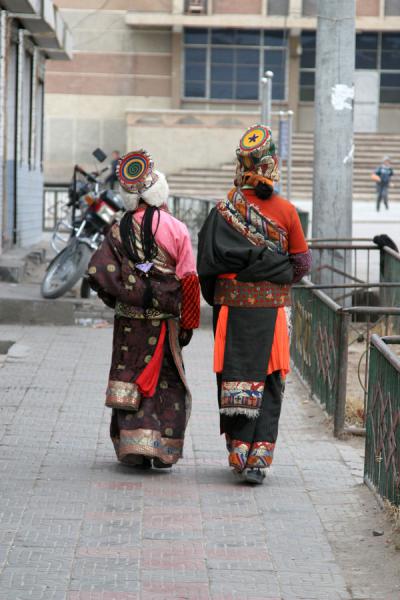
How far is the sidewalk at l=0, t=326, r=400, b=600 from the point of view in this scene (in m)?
4.74

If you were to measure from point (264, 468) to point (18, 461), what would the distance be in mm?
1382

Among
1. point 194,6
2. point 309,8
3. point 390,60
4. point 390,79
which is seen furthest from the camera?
point 390,79

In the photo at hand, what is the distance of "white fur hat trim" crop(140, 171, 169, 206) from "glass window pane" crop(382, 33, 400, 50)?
136 ft

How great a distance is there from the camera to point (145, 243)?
21.2ft

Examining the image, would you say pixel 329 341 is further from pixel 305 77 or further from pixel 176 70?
pixel 305 77

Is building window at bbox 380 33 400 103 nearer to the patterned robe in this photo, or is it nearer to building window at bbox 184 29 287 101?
building window at bbox 184 29 287 101

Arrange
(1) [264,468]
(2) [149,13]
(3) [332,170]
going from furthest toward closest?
(2) [149,13] → (3) [332,170] → (1) [264,468]

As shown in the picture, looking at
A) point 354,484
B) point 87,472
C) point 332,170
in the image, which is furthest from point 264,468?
point 332,170

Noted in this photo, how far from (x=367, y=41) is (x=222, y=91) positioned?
5.72 m

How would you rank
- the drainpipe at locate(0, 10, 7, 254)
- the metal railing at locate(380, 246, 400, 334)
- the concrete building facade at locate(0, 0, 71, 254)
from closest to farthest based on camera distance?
the metal railing at locate(380, 246, 400, 334) → the drainpipe at locate(0, 10, 7, 254) → the concrete building facade at locate(0, 0, 71, 254)

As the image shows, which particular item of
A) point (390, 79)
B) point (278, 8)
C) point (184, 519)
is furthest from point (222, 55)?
point (184, 519)

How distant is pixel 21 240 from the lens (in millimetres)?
18156

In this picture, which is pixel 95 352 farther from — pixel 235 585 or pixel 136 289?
pixel 235 585

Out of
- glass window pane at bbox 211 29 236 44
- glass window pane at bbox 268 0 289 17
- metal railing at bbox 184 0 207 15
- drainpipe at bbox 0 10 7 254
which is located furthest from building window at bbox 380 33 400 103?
drainpipe at bbox 0 10 7 254
